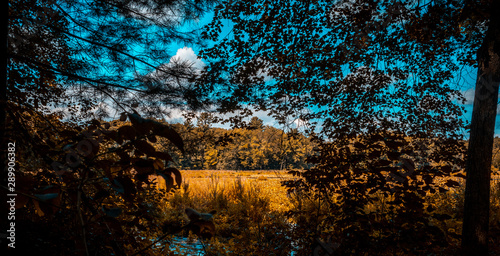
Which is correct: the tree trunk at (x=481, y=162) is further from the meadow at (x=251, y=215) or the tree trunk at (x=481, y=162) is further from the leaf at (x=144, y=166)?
the leaf at (x=144, y=166)

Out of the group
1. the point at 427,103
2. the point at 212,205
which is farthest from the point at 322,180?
the point at 212,205

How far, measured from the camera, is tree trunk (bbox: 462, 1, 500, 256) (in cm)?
255

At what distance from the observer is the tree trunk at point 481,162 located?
2549 mm

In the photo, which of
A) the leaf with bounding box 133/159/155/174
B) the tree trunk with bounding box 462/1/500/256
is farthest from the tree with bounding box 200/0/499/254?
the leaf with bounding box 133/159/155/174

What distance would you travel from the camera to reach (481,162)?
258 centimetres

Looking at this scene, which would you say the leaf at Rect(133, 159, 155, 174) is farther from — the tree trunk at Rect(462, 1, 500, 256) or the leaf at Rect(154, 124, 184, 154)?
the tree trunk at Rect(462, 1, 500, 256)

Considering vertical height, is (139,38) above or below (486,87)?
above

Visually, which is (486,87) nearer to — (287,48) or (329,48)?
(329,48)

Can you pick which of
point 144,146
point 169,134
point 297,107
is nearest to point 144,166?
point 144,146

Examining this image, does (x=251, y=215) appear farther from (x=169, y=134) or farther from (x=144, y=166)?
(x=169, y=134)

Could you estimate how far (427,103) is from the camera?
12.3 feet

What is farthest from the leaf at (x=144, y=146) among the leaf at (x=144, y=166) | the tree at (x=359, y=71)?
the tree at (x=359, y=71)

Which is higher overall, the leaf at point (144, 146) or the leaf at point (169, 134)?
the leaf at point (169, 134)

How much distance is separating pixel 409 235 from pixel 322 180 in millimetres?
948
